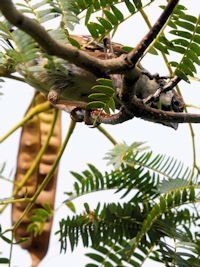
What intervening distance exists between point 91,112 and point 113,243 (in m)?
0.52

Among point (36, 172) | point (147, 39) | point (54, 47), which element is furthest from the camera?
point (36, 172)

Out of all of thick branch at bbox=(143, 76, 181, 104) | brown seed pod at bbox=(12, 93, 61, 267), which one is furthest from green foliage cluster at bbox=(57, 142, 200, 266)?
brown seed pod at bbox=(12, 93, 61, 267)

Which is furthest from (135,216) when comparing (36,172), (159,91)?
(36,172)

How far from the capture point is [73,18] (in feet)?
4.27

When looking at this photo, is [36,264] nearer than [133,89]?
No

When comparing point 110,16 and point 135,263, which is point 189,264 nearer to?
point 135,263

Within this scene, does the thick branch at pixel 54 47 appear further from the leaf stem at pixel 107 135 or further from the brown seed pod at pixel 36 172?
the brown seed pod at pixel 36 172

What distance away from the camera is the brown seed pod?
9.66 feet

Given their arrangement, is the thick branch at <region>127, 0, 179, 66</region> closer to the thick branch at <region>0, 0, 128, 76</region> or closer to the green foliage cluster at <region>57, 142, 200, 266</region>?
the thick branch at <region>0, 0, 128, 76</region>

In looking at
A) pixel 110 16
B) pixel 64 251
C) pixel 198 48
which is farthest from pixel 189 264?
pixel 110 16

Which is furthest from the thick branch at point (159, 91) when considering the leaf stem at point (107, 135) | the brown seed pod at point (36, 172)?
the brown seed pod at point (36, 172)

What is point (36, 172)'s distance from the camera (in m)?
3.10

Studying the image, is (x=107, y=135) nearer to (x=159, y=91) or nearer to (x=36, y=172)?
(x=36, y=172)

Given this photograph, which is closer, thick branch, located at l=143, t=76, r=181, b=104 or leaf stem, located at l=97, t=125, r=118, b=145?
thick branch, located at l=143, t=76, r=181, b=104
